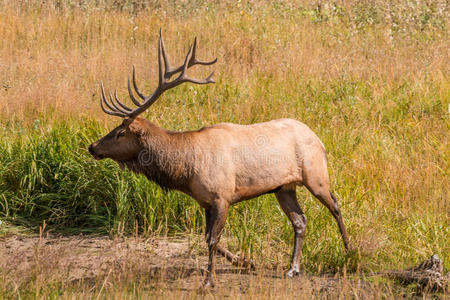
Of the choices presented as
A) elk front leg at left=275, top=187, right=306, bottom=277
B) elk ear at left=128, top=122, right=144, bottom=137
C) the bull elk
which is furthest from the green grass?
elk ear at left=128, top=122, right=144, bottom=137

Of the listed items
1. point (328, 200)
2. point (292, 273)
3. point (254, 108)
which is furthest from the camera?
point (254, 108)

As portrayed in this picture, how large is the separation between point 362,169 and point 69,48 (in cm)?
599

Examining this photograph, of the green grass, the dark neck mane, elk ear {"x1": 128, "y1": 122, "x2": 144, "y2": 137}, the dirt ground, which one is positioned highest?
elk ear {"x1": 128, "y1": 122, "x2": 144, "y2": 137}

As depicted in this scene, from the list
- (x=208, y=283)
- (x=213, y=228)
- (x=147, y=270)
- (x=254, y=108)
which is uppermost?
(x=254, y=108)

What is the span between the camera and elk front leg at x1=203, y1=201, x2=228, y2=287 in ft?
17.7

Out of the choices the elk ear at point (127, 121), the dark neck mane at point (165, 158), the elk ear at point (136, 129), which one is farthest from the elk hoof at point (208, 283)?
the elk ear at point (127, 121)

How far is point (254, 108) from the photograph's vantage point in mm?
8695

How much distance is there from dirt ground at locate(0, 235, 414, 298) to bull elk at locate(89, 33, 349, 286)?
252 millimetres

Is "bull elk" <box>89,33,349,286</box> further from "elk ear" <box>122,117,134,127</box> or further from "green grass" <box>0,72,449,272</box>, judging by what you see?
"green grass" <box>0,72,449,272</box>

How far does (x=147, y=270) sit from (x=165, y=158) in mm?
912

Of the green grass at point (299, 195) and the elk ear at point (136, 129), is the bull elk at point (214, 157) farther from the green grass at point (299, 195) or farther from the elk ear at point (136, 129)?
the green grass at point (299, 195)

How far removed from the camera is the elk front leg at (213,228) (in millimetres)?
5391

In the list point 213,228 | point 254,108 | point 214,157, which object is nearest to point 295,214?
point 213,228

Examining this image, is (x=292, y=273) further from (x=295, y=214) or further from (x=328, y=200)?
(x=328, y=200)
